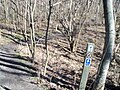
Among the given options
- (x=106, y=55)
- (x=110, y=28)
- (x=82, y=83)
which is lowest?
(x=82, y=83)

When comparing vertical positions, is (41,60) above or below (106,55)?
below

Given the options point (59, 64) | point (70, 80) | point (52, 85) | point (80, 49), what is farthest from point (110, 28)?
point (80, 49)

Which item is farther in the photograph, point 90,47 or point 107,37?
point 107,37

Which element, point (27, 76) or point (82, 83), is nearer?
point (82, 83)

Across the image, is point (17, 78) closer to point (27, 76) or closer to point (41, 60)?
→ point (27, 76)

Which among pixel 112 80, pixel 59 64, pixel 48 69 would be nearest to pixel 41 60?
pixel 59 64

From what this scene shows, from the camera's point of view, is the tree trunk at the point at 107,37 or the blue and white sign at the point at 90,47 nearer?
the blue and white sign at the point at 90,47

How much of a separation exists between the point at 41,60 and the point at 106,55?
256 inches

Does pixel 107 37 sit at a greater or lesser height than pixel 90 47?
greater

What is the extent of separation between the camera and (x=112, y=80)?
11.0 meters

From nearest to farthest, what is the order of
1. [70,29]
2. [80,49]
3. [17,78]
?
[17,78]
[70,29]
[80,49]

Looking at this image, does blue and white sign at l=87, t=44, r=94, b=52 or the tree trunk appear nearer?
blue and white sign at l=87, t=44, r=94, b=52

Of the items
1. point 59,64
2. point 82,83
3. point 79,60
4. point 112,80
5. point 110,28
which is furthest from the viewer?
point 79,60

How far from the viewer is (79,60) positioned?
15453 millimetres
